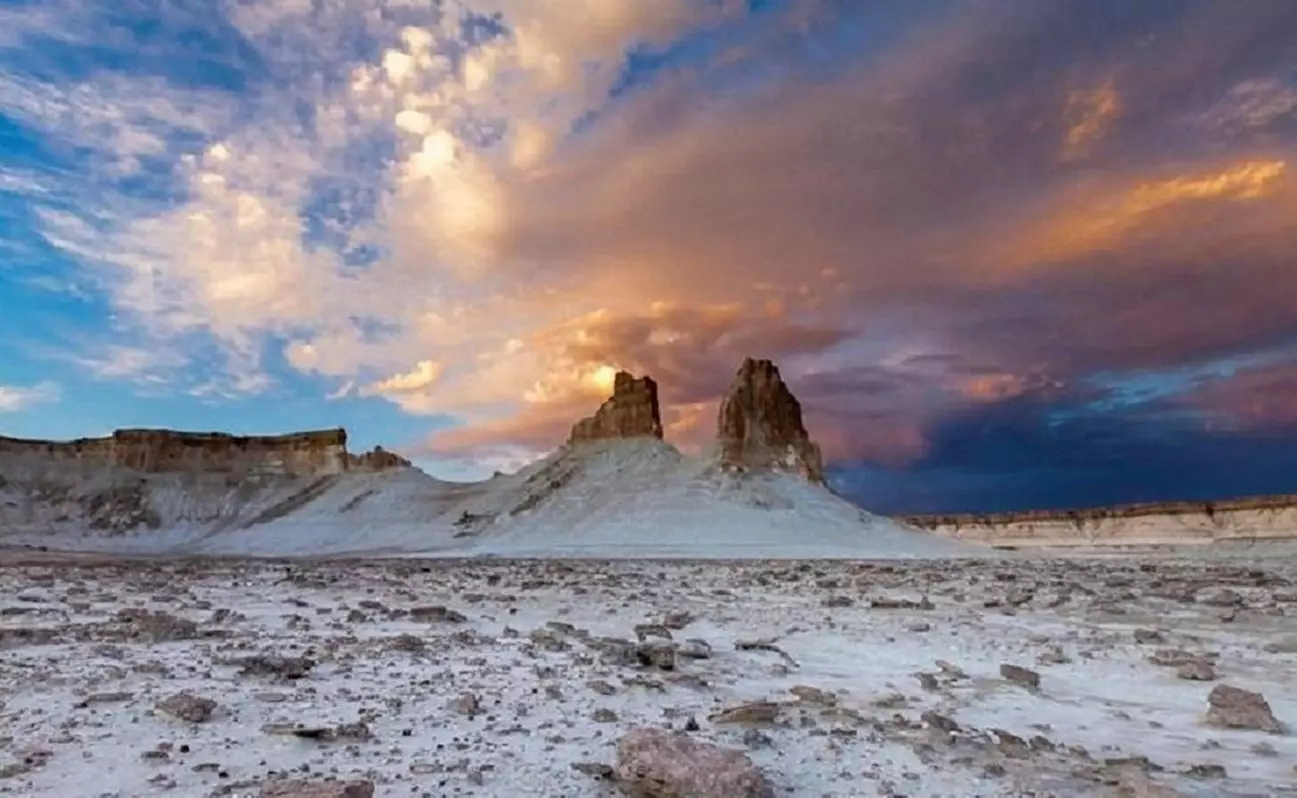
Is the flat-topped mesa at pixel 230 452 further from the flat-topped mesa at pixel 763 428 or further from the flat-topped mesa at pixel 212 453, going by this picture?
the flat-topped mesa at pixel 763 428

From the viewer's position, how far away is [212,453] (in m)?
96.0

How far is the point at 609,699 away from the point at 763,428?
234ft

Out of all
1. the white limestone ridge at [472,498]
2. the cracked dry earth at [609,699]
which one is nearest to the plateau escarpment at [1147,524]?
the white limestone ridge at [472,498]

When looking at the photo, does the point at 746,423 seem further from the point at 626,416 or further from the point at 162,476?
the point at 162,476

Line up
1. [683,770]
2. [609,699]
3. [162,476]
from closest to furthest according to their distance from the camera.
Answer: [683,770]
[609,699]
[162,476]

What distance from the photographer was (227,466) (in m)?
95.4

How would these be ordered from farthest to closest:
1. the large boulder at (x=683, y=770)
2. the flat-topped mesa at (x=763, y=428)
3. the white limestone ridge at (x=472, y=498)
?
the flat-topped mesa at (x=763, y=428) < the white limestone ridge at (x=472, y=498) < the large boulder at (x=683, y=770)

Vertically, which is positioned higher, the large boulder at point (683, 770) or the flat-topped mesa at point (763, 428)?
the flat-topped mesa at point (763, 428)

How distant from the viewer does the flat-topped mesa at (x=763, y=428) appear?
7662 centimetres

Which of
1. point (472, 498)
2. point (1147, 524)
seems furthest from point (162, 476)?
point (1147, 524)

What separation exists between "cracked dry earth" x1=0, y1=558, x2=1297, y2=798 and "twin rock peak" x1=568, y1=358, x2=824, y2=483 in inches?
2352

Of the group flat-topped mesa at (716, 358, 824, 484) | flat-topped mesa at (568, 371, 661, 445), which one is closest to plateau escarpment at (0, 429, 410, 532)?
flat-topped mesa at (568, 371, 661, 445)

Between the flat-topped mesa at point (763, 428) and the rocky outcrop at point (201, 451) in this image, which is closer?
the flat-topped mesa at point (763, 428)

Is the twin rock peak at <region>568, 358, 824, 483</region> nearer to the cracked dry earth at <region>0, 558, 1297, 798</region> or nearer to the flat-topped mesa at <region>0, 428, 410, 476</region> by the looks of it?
the flat-topped mesa at <region>0, 428, 410, 476</region>
